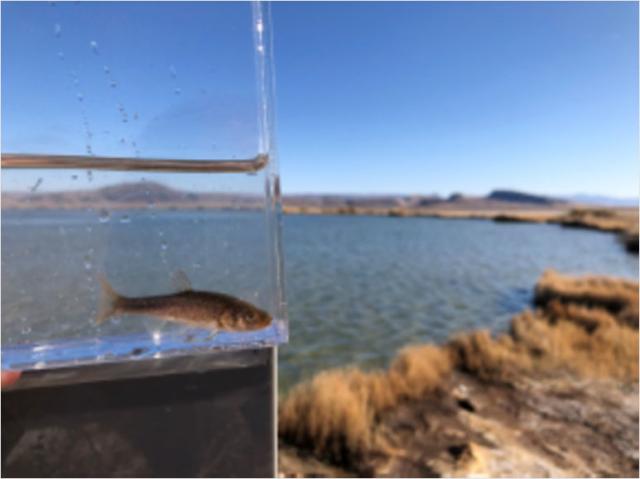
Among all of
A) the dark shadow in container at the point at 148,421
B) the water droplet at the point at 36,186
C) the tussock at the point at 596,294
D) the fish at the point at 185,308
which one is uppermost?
the water droplet at the point at 36,186

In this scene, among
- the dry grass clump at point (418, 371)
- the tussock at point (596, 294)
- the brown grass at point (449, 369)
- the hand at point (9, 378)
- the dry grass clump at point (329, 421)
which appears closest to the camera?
the hand at point (9, 378)

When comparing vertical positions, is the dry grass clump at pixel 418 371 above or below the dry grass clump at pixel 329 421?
below

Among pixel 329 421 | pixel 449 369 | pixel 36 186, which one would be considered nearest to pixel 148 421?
pixel 36 186

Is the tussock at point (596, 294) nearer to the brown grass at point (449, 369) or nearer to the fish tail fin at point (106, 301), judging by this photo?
the brown grass at point (449, 369)

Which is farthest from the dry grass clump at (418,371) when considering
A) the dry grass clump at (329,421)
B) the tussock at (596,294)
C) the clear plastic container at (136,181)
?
the clear plastic container at (136,181)

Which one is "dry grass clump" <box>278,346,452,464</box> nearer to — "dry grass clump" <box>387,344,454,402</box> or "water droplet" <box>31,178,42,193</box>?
"dry grass clump" <box>387,344,454,402</box>

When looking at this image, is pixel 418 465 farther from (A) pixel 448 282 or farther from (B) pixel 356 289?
(A) pixel 448 282

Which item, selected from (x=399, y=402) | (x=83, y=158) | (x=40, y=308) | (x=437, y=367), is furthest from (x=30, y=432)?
(x=437, y=367)

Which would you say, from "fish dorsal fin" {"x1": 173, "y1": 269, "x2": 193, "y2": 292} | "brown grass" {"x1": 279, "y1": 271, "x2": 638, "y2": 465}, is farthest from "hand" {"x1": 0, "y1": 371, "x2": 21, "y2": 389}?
"brown grass" {"x1": 279, "y1": 271, "x2": 638, "y2": 465}
